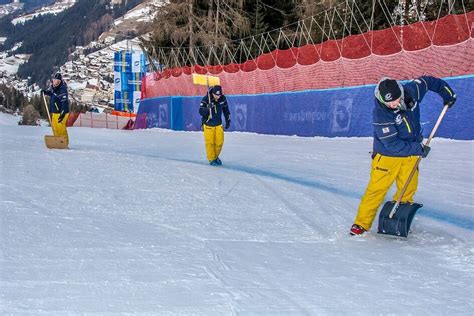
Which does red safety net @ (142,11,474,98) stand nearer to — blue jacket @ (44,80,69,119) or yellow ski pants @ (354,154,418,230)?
blue jacket @ (44,80,69,119)

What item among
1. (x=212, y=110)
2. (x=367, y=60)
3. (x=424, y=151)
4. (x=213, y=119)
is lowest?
(x=424, y=151)

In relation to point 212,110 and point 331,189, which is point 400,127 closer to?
point 331,189

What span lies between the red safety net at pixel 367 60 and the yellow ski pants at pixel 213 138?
604 centimetres

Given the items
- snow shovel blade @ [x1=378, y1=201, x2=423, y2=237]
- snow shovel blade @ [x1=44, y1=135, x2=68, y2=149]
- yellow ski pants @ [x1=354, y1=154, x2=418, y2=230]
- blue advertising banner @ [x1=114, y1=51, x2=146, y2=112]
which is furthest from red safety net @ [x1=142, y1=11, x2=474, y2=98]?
blue advertising banner @ [x1=114, y1=51, x2=146, y2=112]

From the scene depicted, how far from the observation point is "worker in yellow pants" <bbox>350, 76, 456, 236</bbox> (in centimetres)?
513

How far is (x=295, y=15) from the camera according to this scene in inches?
1551

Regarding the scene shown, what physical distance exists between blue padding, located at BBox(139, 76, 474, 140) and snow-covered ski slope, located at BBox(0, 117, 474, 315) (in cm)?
410

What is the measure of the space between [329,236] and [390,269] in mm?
1178

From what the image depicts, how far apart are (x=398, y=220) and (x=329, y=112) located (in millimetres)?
12395

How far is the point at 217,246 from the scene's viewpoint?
4895 millimetres

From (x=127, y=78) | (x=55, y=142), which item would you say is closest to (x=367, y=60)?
(x=55, y=142)

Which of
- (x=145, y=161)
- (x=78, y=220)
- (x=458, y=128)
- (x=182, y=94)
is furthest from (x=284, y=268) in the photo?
(x=182, y=94)

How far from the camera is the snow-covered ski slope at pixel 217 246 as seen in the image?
11.5 feet

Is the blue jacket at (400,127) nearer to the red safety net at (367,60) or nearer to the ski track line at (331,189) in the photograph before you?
the ski track line at (331,189)
